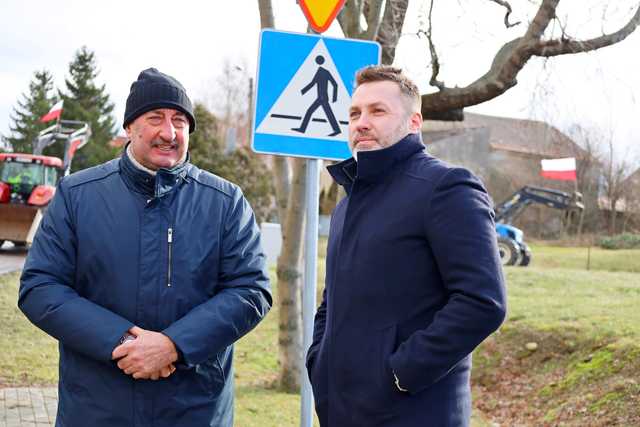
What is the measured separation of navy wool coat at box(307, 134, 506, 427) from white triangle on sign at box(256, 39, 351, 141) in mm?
1494

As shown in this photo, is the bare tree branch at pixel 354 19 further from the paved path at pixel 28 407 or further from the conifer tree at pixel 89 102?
the conifer tree at pixel 89 102

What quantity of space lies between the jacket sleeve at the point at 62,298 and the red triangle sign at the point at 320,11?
181cm

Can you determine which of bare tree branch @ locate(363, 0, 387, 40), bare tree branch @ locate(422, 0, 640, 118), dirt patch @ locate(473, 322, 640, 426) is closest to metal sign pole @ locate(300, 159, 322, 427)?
dirt patch @ locate(473, 322, 640, 426)

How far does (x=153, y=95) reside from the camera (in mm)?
3238

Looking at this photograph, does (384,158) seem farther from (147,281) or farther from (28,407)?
(28,407)

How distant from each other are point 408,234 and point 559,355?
24.1 feet

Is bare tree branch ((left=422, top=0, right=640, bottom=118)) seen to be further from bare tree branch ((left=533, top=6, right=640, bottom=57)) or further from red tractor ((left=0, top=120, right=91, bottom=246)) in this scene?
red tractor ((left=0, top=120, right=91, bottom=246))

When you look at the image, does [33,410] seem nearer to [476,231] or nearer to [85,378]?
[85,378]

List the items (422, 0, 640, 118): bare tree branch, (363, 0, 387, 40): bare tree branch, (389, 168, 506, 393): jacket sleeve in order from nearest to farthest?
1. (389, 168, 506, 393): jacket sleeve
2. (363, 0, 387, 40): bare tree branch
3. (422, 0, 640, 118): bare tree branch

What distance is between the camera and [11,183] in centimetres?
2277

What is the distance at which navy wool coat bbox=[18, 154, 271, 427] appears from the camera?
3021 millimetres

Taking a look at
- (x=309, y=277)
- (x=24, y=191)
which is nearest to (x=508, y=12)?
(x=309, y=277)

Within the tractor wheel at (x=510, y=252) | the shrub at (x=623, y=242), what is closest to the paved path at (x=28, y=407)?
the tractor wheel at (x=510, y=252)

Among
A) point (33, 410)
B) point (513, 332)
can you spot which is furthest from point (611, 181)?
point (33, 410)
